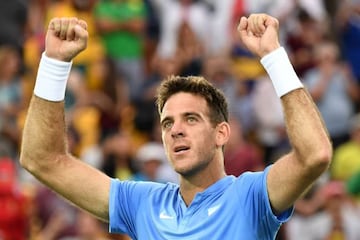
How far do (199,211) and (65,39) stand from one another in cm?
111

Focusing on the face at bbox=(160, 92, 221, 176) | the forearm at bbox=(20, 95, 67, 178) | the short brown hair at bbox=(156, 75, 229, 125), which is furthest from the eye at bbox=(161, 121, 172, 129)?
the forearm at bbox=(20, 95, 67, 178)

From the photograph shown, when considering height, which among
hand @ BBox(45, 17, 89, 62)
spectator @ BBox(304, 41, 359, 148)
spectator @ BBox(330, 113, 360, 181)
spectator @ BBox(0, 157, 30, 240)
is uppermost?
hand @ BBox(45, 17, 89, 62)

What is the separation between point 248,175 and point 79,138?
24.7 feet

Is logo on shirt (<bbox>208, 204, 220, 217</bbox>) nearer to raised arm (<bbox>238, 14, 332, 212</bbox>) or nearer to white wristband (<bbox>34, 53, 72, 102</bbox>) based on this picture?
raised arm (<bbox>238, 14, 332, 212</bbox>)

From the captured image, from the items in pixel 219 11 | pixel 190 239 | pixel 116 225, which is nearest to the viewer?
pixel 190 239

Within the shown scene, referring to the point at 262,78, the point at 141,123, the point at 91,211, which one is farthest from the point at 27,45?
the point at 91,211

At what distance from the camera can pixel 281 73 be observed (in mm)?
5695

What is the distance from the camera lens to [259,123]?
1361cm

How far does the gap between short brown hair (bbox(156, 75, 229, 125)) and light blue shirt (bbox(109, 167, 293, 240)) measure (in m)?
0.34

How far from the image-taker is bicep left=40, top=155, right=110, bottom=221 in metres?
6.29

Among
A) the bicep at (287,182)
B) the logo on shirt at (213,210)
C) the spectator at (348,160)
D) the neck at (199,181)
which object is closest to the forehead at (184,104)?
the neck at (199,181)

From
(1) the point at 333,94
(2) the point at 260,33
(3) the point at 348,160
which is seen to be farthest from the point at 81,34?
(1) the point at 333,94

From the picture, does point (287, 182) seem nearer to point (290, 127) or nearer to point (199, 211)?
point (290, 127)

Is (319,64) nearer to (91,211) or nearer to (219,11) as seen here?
(219,11)
